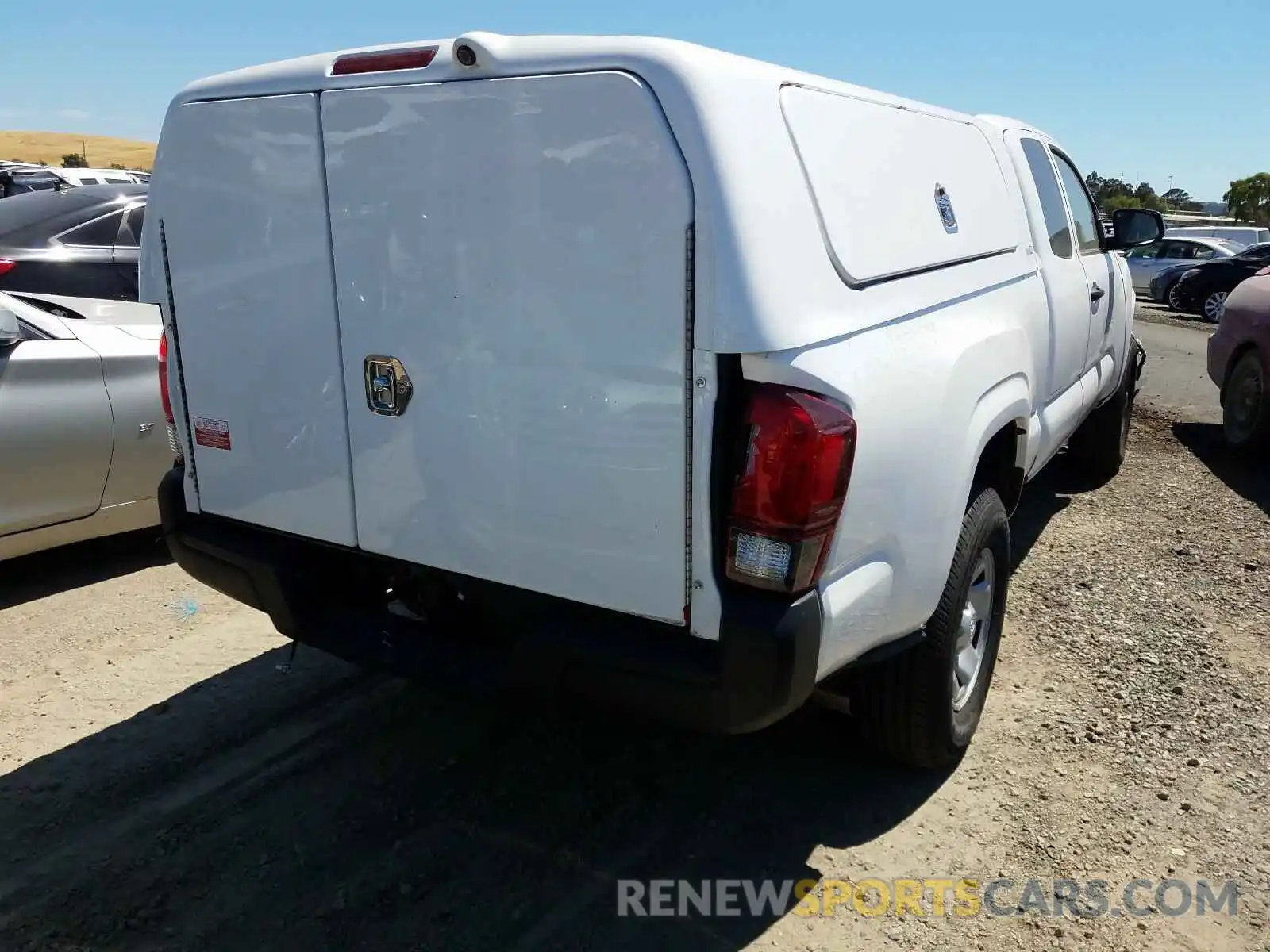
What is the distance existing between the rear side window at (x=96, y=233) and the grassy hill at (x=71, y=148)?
82.8m

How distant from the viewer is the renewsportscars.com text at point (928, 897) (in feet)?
8.88

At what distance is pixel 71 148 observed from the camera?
9919cm

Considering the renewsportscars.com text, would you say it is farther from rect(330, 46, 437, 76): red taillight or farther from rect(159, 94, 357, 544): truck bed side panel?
rect(330, 46, 437, 76): red taillight

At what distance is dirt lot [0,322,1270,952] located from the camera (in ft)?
8.67

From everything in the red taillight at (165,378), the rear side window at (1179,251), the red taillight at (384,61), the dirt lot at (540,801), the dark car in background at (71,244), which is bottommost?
the dirt lot at (540,801)

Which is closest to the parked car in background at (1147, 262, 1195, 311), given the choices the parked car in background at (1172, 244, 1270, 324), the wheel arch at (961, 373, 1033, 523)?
the parked car in background at (1172, 244, 1270, 324)

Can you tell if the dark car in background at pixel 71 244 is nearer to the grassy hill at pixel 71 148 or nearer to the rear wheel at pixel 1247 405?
the rear wheel at pixel 1247 405

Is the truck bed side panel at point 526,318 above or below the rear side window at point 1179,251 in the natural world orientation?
above

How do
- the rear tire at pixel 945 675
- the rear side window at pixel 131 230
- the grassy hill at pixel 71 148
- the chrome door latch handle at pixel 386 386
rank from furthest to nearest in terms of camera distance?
the grassy hill at pixel 71 148 → the rear side window at pixel 131 230 → the rear tire at pixel 945 675 → the chrome door latch handle at pixel 386 386

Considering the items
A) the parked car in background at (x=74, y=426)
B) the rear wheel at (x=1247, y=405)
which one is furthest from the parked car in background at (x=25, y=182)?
the rear wheel at (x=1247, y=405)

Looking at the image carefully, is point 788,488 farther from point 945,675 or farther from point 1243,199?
point 1243,199

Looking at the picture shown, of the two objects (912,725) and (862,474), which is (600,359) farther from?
(912,725)

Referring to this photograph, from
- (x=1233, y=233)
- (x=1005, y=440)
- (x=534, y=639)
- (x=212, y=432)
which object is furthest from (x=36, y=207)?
(x=1233, y=233)

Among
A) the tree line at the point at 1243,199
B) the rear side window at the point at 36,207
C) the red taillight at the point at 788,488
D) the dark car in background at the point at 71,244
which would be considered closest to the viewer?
the red taillight at the point at 788,488
